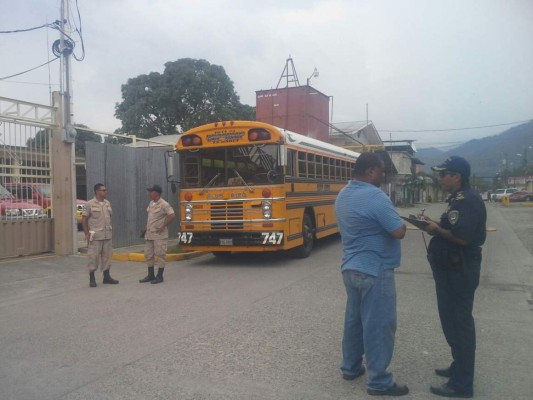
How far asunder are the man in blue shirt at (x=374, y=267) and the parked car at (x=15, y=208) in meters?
9.01

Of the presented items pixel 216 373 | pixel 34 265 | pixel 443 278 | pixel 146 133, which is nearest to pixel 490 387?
pixel 443 278

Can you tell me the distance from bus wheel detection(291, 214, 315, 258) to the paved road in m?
1.75

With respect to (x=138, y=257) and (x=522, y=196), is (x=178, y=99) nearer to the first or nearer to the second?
(x=138, y=257)

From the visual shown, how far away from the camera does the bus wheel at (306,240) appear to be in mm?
11750

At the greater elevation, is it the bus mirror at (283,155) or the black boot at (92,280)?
the bus mirror at (283,155)

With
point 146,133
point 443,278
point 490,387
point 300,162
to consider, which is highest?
point 146,133

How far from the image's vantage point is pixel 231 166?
35.6ft

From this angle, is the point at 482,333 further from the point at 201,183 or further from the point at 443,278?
the point at 201,183

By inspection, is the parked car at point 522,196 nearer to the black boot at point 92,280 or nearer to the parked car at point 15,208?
the parked car at point 15,208

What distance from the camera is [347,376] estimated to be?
14.0 ft

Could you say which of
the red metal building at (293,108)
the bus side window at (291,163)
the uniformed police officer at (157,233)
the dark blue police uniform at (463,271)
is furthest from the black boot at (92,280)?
the red metal building at (293,108)

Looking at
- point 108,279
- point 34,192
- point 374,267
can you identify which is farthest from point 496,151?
point 374,267

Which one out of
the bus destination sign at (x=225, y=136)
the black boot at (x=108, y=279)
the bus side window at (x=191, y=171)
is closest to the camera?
the black boot at (x=108, y=279)

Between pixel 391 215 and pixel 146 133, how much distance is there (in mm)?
33882
